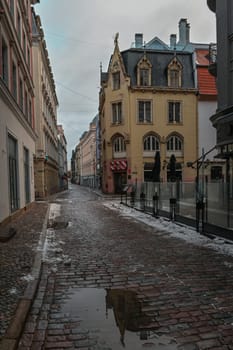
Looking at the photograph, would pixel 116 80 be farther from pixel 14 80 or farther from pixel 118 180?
pixel 14 80

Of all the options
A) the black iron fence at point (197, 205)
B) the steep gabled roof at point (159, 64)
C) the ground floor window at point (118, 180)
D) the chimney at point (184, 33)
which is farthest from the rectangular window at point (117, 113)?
the black iron fence at point (197, 205)

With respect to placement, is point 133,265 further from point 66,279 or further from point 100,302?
point 100,302

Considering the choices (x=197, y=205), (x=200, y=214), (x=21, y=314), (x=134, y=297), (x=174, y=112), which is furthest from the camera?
(x=174, y=112)

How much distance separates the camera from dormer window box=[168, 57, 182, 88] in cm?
3734

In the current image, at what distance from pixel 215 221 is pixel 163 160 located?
26.8 meters

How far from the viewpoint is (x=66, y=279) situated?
5.94 metres

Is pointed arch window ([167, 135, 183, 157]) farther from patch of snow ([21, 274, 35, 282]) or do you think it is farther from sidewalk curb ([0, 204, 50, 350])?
patch of snow ([21, 274, 35, 282])

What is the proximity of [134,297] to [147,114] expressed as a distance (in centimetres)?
3314

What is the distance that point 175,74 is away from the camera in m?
37.6

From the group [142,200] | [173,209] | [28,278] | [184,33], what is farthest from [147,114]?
[28,278]

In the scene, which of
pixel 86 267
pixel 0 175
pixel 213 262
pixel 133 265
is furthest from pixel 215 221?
pixel 0 175

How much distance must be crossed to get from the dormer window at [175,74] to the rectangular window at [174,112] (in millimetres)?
2025

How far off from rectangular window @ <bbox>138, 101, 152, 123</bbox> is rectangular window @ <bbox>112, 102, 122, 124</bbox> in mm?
2111

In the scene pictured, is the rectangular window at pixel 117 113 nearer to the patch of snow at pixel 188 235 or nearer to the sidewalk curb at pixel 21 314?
the patch of snow at pixel 188 235
